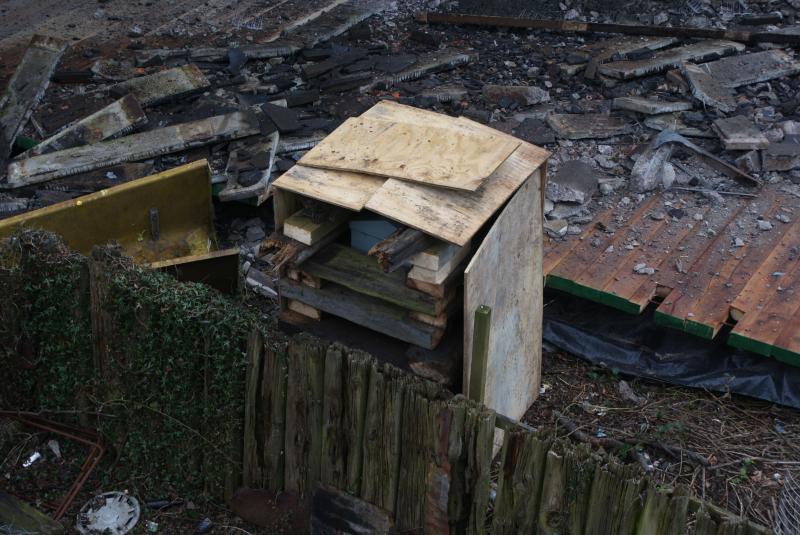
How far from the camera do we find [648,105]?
740 cm

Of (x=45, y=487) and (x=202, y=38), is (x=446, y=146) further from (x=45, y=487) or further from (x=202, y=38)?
(x=202, y=38)

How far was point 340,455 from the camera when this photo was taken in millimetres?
4020

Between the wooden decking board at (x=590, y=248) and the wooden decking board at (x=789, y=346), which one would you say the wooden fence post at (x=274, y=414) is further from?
the wooden decking board at (x=789, y=346)

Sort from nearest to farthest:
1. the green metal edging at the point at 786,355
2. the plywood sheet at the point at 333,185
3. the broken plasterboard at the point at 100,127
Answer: the plywood sheet at the point at 333,185 < the green metal edging at the point at 786,355 < the broken plasterboard at the point at 100,127

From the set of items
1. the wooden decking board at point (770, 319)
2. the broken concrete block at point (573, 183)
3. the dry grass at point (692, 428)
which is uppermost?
the broken concrete block at point (573, 183)

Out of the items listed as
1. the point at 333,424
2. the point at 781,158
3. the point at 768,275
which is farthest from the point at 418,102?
the point at 333,424

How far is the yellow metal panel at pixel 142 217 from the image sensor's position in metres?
5.47

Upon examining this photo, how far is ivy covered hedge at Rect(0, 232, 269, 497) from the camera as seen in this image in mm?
4180

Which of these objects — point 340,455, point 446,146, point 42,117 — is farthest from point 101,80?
point 340,455

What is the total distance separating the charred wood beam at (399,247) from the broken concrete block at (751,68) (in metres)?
5.06

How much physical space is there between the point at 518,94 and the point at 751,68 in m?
2.31

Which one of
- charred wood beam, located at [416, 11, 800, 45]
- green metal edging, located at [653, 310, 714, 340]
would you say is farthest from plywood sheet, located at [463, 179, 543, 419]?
charred wood beam, located at [416, 11, 800, 45]

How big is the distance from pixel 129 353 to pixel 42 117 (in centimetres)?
400

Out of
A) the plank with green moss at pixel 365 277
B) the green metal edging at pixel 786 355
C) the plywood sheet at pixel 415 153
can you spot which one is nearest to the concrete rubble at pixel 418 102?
the green metal edging at pixel 786 355
